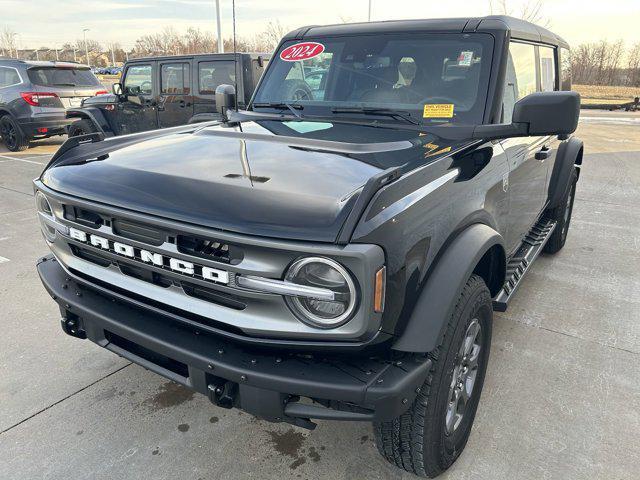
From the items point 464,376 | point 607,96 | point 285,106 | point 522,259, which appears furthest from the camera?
point 607,96

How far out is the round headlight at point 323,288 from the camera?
162 centimetres

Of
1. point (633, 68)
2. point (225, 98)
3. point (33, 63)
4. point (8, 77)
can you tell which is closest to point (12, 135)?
point (8, 77)

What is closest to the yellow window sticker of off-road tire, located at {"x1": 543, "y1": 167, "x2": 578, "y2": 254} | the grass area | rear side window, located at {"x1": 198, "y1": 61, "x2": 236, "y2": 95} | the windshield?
the windshield

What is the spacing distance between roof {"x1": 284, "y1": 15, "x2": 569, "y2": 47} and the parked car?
341 inches

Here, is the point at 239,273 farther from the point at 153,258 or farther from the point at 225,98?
the point at 225,98

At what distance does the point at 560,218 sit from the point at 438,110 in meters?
2.55

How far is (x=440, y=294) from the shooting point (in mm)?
1857

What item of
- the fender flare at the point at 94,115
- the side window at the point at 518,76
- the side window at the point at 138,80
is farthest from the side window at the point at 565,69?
the fender flare at the point at 94,115

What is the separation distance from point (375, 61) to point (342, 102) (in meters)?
0.31

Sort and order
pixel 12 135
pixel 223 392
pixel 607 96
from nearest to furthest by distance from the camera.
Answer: pixel 223 392 < pixel 12 135 < pixel 607 96

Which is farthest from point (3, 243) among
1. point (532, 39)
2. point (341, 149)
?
point (532, 39)

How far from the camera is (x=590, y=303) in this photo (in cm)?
396

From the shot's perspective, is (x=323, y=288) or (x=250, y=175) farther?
(x=250, y=175)

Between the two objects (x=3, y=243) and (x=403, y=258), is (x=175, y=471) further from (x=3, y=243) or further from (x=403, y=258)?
(x=3, y=243)
